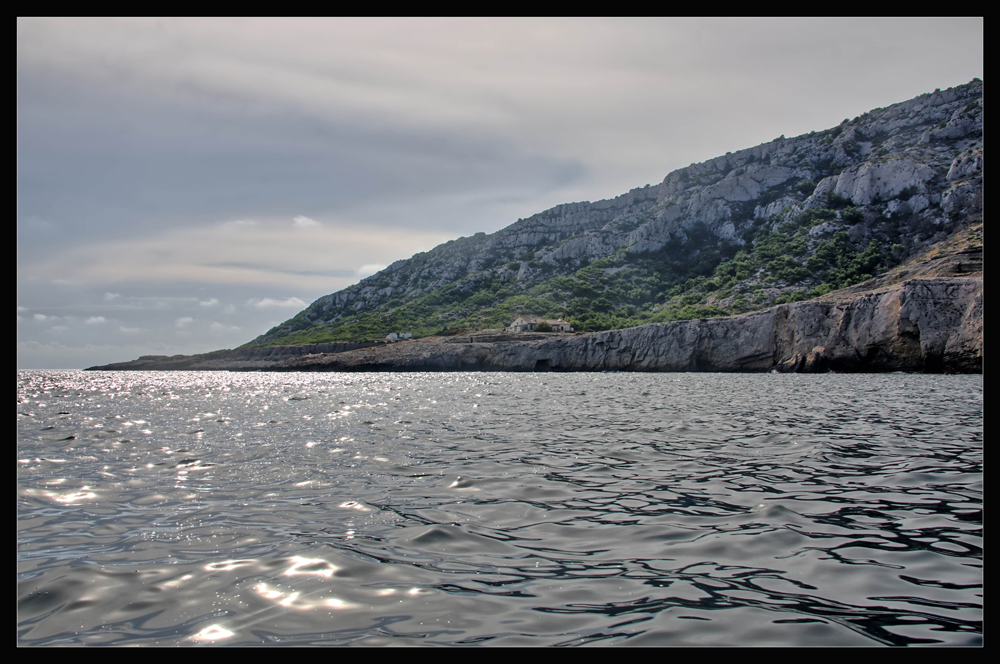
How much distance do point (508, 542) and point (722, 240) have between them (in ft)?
418

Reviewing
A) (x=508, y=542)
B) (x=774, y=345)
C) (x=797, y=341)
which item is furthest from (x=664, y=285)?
(x=508, y=542)

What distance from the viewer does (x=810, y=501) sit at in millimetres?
6734

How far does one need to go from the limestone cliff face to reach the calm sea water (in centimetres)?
2621

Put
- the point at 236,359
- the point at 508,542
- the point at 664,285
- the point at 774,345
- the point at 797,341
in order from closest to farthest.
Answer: the point at 508,542 → the point at 797,341 → the point at 774,345 → the point at 236,359 → the point at 664,285

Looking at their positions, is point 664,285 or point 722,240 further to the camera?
point 722,240

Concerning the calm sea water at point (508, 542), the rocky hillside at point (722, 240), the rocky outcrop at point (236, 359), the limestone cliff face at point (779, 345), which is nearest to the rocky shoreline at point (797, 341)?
the limestone cliff face at point (779, 345)

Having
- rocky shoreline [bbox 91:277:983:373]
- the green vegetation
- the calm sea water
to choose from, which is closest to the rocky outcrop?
rocky shoreline [bbox 91:277:983:373]

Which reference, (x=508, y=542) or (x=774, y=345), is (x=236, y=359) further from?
(x=508, y=542)

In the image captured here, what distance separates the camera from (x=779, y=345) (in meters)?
59.1

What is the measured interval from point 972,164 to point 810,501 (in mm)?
102972

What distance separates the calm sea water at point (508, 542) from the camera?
3637 millimetres

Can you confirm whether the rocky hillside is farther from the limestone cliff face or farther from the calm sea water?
the calm sea water

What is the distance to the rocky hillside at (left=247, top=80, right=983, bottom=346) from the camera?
8356 centimetres
